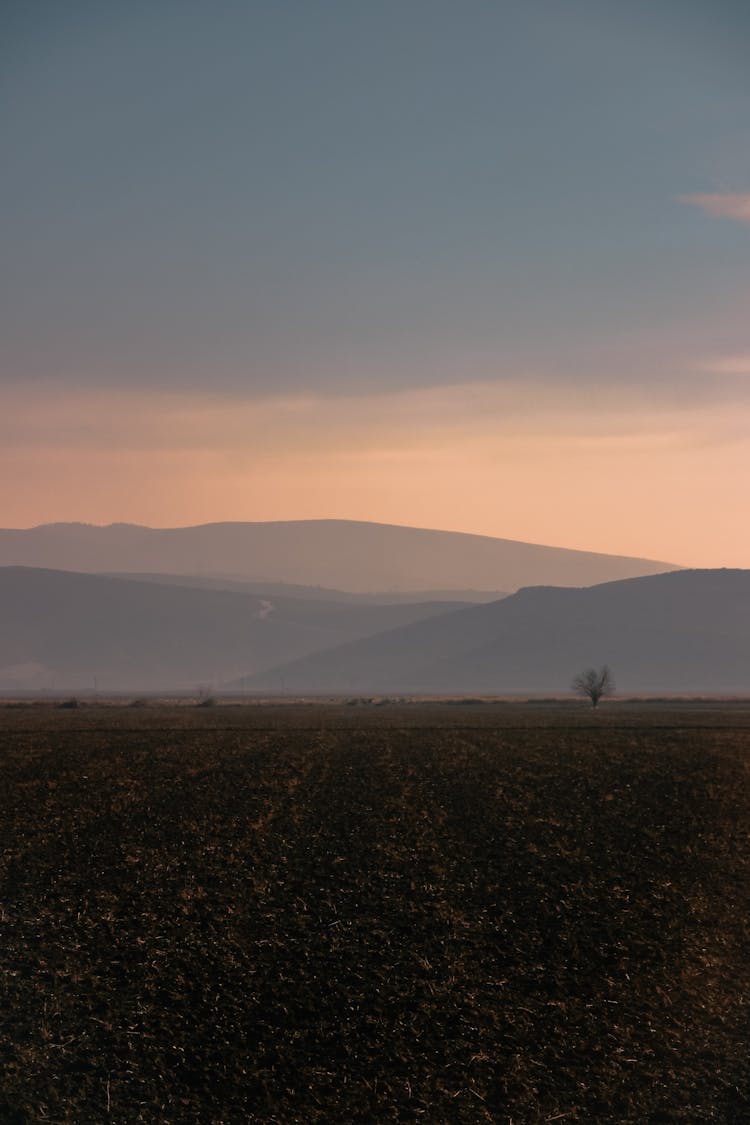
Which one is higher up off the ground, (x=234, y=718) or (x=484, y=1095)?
(x=234, y=718)

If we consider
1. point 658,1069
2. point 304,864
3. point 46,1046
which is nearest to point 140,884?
point 304,864

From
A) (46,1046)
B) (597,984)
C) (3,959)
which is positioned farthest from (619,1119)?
(3,959)

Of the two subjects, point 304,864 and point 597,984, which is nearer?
point 597,984

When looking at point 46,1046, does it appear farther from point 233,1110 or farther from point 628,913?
point 628,913

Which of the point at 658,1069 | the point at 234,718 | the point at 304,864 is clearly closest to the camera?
the point at 658,1069

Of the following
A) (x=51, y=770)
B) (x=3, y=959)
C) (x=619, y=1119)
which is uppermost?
(x=51, y=770)

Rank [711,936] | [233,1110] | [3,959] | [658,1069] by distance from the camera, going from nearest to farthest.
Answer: [233,1110], [658,1069], [3,959], [711,936]

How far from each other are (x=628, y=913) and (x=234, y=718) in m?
65.2

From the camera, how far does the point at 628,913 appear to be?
124 feet

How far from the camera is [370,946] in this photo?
3384cm

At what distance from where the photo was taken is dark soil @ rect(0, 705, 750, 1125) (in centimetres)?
2716

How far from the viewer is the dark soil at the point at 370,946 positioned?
27.2 meters

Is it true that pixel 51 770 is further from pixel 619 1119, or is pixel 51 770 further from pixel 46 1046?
pixel 619 1119

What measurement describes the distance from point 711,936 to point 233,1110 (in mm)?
17835
